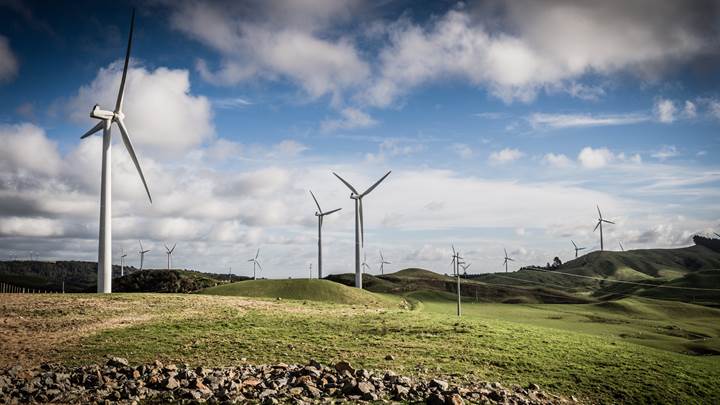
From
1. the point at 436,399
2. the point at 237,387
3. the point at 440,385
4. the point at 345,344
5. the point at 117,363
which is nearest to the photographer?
the point at 436,399

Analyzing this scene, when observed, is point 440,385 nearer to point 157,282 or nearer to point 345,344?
point 345,344

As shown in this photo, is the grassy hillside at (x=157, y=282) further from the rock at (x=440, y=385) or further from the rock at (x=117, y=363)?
the rock at (x=440, y=385)

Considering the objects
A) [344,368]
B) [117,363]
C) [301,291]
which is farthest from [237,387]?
[301,291]

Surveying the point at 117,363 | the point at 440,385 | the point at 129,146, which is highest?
the point at 129,146

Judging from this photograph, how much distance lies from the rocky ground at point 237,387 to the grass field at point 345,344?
3.71 metres

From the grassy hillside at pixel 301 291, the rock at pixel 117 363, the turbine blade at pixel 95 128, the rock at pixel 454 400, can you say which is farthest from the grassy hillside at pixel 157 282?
the rock at pixel 454 400

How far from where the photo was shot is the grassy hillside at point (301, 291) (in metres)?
71.4

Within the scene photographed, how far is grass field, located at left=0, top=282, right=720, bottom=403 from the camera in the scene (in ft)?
85.0

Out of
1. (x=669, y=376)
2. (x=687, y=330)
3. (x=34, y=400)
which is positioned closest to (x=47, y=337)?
(x=34, y=400)

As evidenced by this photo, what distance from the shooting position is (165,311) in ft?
143

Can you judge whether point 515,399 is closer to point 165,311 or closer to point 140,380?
point 140,380

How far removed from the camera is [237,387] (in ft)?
61.0

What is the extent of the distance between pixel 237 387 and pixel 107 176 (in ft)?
139

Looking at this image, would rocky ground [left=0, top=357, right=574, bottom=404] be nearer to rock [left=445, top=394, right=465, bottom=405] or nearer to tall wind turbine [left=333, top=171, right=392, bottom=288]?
rock [left=445, top=394, right=465, bottom=405]
